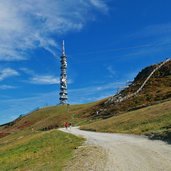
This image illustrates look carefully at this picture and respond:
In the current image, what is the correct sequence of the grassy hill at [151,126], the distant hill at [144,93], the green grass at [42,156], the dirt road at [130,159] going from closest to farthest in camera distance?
the dirt road at [130,159] → the green grass at [42,156] → the grassy hill at [151,126] → the distant hill at [144,93]

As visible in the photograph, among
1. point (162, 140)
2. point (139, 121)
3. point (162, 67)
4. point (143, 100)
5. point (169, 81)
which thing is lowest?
point (162, 140)

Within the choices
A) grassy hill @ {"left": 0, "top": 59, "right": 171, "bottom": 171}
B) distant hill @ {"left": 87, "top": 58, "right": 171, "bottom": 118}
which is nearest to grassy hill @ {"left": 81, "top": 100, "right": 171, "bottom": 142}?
grassy hill @ {"left": 0, "top": 59, "right": 171, "bottom": 171}

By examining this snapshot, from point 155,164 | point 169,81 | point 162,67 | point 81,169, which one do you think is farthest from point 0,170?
point 162,67

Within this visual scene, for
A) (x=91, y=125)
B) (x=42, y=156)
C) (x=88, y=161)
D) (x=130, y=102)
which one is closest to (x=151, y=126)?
(x=42, y=156)

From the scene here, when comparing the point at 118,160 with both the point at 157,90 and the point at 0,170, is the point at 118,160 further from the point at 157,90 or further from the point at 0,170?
the point at 157,90

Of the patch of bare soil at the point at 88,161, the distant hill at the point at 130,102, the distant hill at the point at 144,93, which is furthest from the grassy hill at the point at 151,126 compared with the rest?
the distant hill at the point at 130,102

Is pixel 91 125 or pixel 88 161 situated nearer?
pixel 88 161

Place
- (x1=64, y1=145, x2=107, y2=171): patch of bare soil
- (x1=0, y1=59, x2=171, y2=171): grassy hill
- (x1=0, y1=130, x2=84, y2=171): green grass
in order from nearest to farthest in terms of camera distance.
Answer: (x1=64, y1=145, x2=107, y2=171): patch of bare soil, (x1=0, y1=130, x2=84, y2=171): green grass, (x1=0, y1=59, x2=171, y2=171): grassy hill

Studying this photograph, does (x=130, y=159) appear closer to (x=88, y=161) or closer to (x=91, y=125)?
(x=88, y=161)

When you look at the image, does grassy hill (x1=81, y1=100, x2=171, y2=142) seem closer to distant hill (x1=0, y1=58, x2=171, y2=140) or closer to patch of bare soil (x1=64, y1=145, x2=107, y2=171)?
patch of bare soil (x1=64, y1=145, x2=107, y2=171)

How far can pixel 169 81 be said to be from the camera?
119812 mm

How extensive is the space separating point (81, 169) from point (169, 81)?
97443 mm

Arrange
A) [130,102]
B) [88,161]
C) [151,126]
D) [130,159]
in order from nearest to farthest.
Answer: [130,159] → [88,161] → [151,126] → [130,102]

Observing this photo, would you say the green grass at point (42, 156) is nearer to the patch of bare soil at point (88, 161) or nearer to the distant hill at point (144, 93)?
the patch of bare soil at point (88, 161)
